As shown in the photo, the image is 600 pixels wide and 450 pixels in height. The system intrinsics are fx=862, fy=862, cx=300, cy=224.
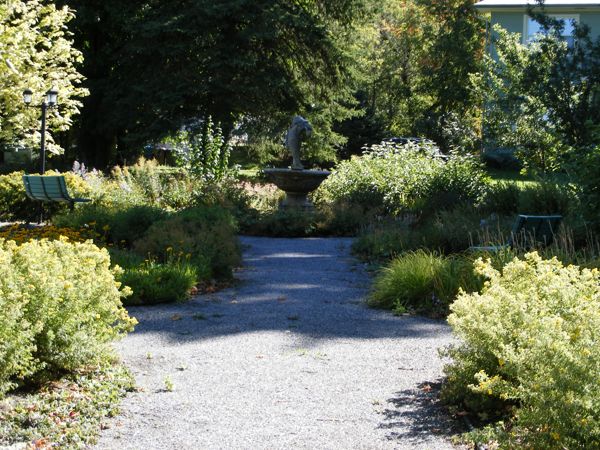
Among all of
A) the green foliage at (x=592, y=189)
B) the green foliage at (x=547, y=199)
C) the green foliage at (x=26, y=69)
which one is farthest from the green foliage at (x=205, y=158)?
the green foliage at (x=592, y=189)

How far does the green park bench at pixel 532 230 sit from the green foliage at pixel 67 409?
4.89m

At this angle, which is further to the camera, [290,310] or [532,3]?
[532,3]

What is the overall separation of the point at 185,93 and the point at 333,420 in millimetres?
20739

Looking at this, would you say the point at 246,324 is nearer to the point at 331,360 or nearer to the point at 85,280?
the point at 331,360

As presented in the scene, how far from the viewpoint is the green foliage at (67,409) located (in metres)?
4.48

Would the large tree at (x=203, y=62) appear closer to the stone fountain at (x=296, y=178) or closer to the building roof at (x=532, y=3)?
the building roof at (x=532, y=3)

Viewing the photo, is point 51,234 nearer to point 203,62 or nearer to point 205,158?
point 205,158

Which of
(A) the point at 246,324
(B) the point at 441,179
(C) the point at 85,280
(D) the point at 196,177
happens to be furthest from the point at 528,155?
(C) the point at 85,280

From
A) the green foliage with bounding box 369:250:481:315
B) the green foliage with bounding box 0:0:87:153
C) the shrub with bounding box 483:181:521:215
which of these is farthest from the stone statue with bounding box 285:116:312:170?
the green foliage with bounding box 369:250:481:315

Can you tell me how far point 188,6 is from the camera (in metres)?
25.7

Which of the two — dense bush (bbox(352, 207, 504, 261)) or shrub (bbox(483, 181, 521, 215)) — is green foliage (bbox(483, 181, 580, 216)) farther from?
shrub (bbox(483, 181, 521, 215))

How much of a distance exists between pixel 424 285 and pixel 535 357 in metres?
4.39

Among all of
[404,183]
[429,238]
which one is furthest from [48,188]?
[404,183]

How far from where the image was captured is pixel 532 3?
28656 millimetres
